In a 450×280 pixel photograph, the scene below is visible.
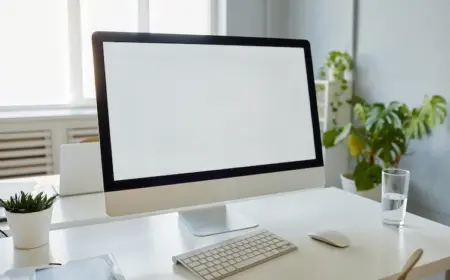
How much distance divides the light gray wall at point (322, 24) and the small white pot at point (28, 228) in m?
2.33

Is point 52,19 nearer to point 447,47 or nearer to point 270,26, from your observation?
point 270,26

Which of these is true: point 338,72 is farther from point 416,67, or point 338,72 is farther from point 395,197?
point 395,197

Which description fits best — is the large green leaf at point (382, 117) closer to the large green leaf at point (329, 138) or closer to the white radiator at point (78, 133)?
the large green leaf at point (329, 138)

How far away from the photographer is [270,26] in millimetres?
3551

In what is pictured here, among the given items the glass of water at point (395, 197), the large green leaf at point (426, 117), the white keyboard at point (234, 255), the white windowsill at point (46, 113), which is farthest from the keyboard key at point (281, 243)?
the white windowsill at point (46, 113)

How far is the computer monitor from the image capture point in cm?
101

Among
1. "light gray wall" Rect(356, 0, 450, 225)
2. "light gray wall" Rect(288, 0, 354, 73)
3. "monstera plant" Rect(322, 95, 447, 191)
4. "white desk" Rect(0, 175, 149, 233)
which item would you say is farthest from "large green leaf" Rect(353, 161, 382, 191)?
"white desk" Rect(0, 175, 149, 233)

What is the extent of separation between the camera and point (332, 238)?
1.08 meters

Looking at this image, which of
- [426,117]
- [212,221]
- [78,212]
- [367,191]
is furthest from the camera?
[367,191]

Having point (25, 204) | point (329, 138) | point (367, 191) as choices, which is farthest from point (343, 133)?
point (25, 204)

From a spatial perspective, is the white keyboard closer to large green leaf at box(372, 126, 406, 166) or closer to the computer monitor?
the computer monitor

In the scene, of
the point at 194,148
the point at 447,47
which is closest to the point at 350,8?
the point at 447,47

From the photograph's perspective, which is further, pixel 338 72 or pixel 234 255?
pixel 338 72

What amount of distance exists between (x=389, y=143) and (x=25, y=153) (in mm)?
2270
